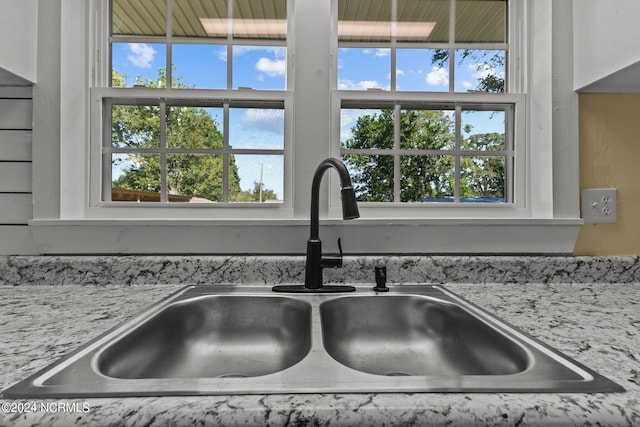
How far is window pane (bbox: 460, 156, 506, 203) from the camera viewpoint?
1.42 meters

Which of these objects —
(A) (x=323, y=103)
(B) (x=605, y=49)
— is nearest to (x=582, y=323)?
(B) (x=605, y=49)

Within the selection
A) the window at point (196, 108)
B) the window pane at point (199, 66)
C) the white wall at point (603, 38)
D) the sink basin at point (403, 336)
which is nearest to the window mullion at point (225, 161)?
the window at point (196, 108)

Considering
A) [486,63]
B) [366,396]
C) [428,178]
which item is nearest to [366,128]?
[428,178]

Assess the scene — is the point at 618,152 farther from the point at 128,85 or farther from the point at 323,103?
the point at 128,85

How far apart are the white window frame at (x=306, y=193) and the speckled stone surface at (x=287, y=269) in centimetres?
4

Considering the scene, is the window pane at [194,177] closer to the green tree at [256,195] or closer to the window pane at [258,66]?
the green tree at [256,195]

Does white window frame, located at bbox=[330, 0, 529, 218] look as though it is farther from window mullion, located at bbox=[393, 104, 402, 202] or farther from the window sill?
the window sill

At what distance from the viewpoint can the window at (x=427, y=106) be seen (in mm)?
1400

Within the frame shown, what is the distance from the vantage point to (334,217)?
1.30m

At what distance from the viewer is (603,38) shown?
3.65 ft

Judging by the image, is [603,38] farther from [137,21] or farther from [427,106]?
[137,21]

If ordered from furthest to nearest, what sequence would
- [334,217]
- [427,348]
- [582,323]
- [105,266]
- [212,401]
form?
[334,217] < [105,266] < [427,348] < [582,323] < [212,401]

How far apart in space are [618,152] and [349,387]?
1331 mm

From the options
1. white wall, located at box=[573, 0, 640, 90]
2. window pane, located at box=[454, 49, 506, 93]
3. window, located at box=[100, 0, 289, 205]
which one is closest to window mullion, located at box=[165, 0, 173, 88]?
window, located at box=[100, 0, 289, 205]
